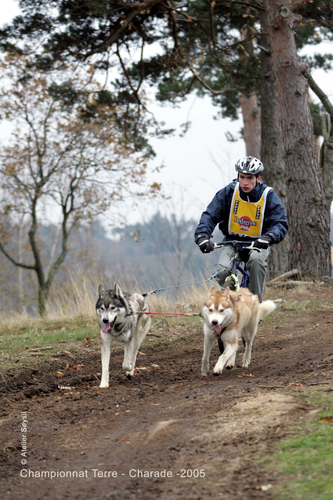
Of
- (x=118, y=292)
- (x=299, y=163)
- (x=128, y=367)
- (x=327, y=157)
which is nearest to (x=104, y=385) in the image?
(x=128, y=367)

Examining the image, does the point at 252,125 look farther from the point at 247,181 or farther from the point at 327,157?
the point at 247,181

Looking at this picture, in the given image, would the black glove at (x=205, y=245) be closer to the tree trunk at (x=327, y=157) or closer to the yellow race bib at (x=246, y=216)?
the yellow race bib at (x=246, y=216)

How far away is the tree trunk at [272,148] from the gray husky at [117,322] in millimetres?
7317

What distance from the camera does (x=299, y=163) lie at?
33.7ft

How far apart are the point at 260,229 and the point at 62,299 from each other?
6721mm

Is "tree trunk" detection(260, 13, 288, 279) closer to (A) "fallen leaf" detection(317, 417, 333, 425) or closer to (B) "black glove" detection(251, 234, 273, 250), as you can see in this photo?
(B) "black glove" detection(251, 234, 273, 250)

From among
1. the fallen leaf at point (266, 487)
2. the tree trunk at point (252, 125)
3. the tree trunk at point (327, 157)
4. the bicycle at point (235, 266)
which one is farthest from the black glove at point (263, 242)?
the tree trunk at point (252, 125)

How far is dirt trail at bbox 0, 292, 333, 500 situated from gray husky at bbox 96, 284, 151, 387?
0.79 feet

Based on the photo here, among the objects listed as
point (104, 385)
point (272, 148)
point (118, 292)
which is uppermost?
point (272, 148)

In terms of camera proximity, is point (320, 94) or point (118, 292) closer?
point (118, 292)

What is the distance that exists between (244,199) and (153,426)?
9.52 feet

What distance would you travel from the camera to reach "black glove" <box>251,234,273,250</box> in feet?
16.6

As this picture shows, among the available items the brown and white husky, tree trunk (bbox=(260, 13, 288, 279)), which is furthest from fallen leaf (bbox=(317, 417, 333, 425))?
tree trunk (bbox=(260, 13, 288, 279))

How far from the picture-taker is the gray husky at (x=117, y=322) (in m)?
4.90
